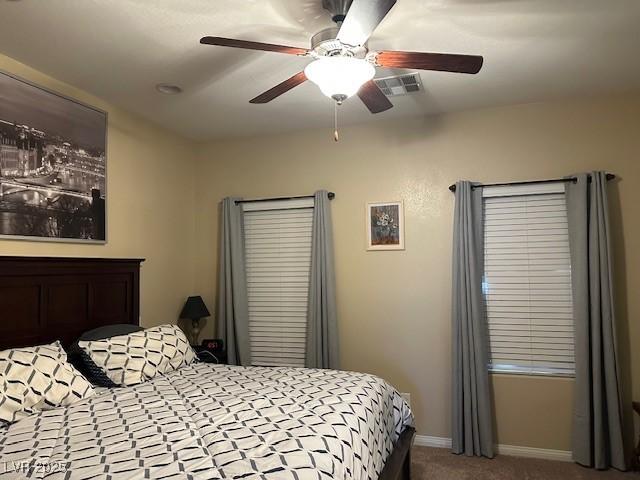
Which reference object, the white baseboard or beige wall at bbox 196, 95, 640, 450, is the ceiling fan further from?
the white baseboard

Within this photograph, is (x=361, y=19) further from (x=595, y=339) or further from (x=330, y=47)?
(x=595, y=339)

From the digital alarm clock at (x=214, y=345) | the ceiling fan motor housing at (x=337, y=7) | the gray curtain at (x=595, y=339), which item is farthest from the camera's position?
the digital alarm clock at (x=214, y=345)

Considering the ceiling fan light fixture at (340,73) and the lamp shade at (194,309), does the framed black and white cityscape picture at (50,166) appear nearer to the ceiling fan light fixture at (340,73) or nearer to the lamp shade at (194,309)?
the lamp shade at (194,309)

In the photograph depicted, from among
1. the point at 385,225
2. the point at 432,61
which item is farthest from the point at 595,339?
the point at 432,61

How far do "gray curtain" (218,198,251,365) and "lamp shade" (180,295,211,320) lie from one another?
0.54ft

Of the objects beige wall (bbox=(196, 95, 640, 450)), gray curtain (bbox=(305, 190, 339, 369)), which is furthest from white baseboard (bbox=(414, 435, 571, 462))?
gray curtain (bbox=(305, 190, 339, 369))

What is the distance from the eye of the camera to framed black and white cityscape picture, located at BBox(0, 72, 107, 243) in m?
2.69

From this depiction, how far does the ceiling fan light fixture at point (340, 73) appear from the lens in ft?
6.53

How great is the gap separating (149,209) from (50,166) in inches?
38.6

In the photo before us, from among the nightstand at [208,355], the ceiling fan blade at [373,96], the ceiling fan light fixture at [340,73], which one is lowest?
→ the nightstand at [208,355]

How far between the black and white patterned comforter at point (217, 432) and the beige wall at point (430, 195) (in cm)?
101

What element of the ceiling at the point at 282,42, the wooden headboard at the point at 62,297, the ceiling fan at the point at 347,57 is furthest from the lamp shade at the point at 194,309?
the ceiling fan at the point at 347,57

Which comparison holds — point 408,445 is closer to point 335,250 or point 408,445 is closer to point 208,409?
point 208,409

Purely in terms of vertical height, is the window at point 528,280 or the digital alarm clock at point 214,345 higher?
the window at point 528,280
